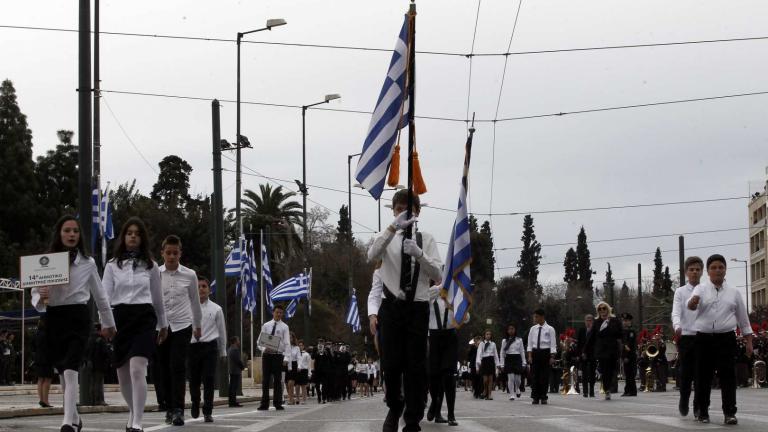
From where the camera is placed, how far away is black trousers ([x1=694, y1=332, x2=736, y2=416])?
13406 mm

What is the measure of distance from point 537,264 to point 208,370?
12361 cm

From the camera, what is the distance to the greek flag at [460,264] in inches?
629

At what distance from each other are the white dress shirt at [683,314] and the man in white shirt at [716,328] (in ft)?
0.59

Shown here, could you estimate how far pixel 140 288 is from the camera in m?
11.4

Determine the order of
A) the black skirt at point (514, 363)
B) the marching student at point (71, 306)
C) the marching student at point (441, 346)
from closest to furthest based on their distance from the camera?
1. the marching student at point (71, 306)
2. the marching student at point (441, 346)
3. the black skirt at point (514, 363)

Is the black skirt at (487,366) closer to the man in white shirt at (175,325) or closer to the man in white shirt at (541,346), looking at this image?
the man in white shirt at (541,346)

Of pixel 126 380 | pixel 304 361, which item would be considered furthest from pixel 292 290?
pixel 126 380

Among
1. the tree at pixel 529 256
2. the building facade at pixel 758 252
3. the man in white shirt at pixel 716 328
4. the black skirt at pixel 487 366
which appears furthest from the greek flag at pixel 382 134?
the tree at pixel 529 256

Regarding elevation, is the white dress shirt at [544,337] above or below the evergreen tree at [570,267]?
below

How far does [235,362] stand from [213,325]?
12.9 meters

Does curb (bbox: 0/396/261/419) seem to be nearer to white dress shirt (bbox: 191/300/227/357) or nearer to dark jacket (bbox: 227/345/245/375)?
white dress shirt (bbox: 191/300/227/357)

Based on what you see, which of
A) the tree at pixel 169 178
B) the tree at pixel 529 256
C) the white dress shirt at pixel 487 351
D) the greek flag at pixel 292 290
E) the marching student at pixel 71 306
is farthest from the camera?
the tree at pixel 529 256

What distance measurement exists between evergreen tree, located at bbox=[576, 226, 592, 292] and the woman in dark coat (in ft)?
404

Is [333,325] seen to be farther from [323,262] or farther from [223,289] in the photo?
[223,289]
